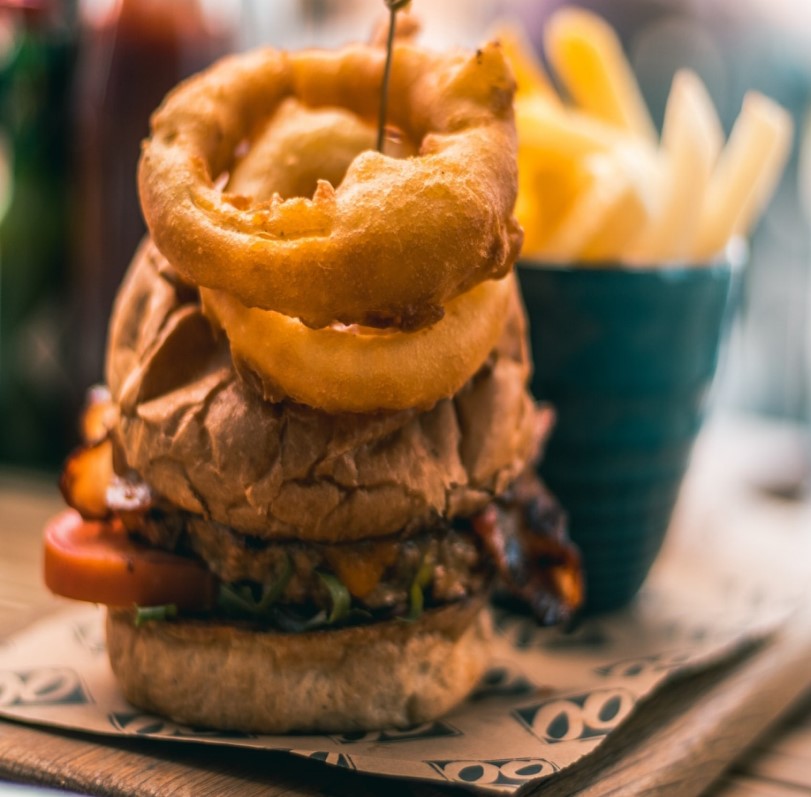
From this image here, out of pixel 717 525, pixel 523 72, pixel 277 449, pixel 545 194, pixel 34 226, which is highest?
pixel 523 72

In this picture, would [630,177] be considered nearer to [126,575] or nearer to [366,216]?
[366,216]

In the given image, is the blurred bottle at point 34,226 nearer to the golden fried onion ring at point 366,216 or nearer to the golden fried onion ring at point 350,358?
the golden fried onion ring at point 366,216

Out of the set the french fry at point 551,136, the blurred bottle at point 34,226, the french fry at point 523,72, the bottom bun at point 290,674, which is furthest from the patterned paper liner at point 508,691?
the blurred bottle at point 34,226

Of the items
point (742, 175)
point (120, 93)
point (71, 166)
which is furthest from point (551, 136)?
point (71, 166)

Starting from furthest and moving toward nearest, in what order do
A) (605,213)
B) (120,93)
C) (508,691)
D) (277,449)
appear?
1. (120,93)
2. (605,213)
3. (508,691)
4. (277,449)

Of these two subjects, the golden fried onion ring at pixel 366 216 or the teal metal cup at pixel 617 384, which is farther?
the teal metal cup at pixel 617 384

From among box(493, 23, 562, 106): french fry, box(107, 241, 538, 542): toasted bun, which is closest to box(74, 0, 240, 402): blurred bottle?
box(493, 23, 562, 106): french fry

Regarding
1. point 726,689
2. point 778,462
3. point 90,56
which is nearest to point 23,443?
point 90,56

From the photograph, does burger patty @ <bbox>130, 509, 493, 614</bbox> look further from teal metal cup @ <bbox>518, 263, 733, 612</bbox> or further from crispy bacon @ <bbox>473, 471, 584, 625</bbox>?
teal metal cup @ <bbox>518, 263, 733, 612</bbox>
